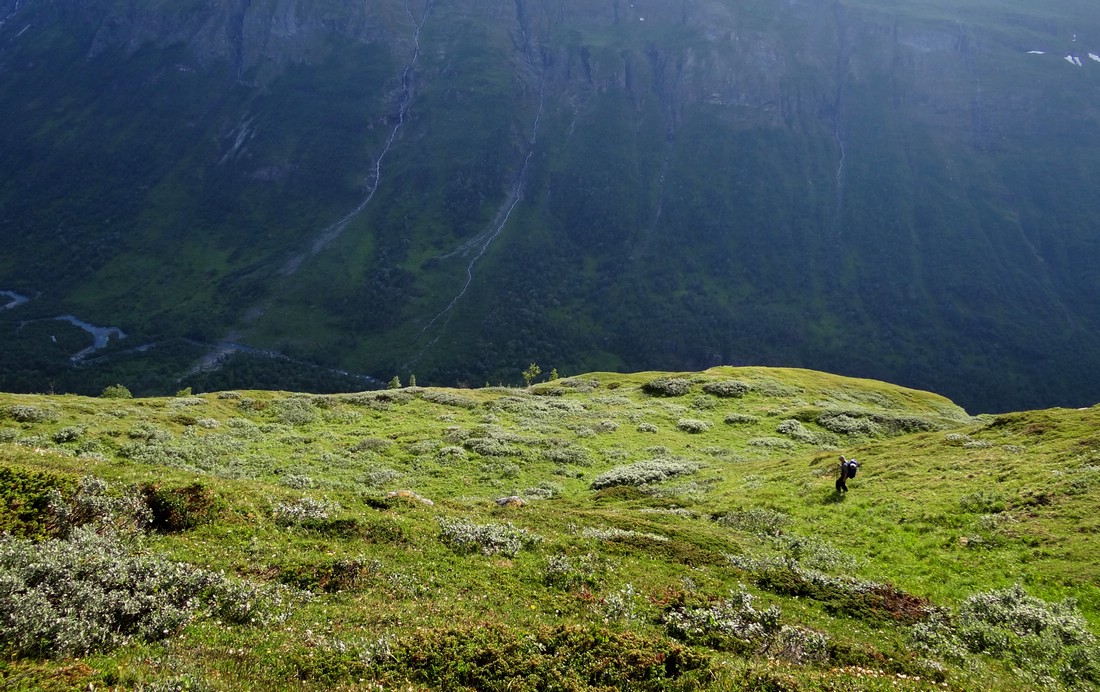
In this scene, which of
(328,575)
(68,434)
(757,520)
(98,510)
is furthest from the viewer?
(68,434)

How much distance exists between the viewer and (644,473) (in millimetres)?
40719

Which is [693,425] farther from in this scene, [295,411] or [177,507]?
[177,507]

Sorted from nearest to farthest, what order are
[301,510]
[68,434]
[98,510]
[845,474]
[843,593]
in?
[98,510] < [843,593] < [301,510] < [845,474] < [68,434]

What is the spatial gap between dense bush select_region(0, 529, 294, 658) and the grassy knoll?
0.05 metres

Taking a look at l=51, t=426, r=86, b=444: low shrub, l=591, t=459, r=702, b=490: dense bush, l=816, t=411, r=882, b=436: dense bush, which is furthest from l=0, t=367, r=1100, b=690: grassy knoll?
l=816, t=411, r=882, b=436: dense bush

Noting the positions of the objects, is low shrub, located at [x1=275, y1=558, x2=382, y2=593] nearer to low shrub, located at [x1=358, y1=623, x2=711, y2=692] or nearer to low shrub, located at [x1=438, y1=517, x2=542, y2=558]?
low shrub, located at [x1=358, y1=623, x2=711, y2=692]

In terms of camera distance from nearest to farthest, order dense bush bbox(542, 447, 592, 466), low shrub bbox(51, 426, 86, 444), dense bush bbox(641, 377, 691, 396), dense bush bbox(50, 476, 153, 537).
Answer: dense bush bbox(50, 476, 153, 537)
low shrub bbox(51, 426, 86, 444)
dense bush bbox(542, 447, 592, 466)
dense bush bbox(641, 377, 691, 396)

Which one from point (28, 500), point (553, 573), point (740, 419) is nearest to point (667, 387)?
point (740, 419)

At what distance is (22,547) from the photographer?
13.4m

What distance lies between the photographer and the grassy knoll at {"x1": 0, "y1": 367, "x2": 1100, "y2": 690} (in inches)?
487

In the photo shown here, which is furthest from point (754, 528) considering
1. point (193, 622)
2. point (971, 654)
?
point (193, 622)

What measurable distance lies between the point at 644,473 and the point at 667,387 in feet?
97.6

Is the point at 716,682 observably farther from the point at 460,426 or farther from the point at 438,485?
the point at 460,426

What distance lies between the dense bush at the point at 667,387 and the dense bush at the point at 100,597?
57556mm
